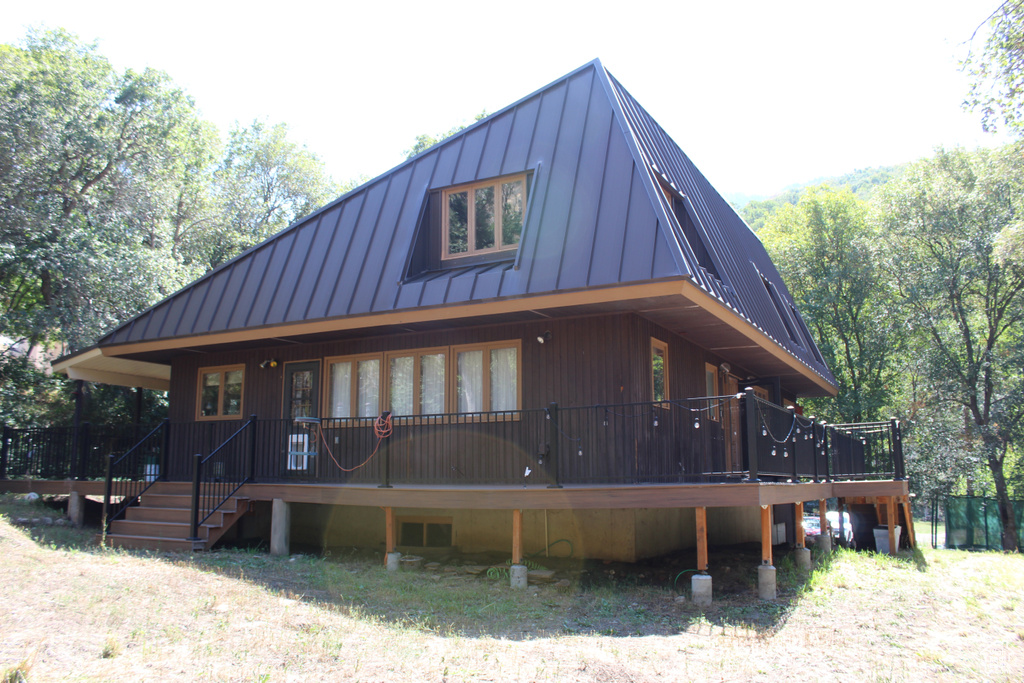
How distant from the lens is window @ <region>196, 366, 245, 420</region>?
15.2m

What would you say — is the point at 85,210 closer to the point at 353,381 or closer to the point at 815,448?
the point at 353,381

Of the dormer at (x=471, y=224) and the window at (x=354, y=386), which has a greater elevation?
the dormer at (x=471, y=224)

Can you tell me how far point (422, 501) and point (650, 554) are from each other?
3.98 m

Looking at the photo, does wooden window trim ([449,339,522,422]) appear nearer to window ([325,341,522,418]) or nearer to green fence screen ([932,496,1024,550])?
window ([325,341,522,418])

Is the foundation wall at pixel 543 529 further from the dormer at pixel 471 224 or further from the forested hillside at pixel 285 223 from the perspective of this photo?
the forested hillside at pixel 285 223

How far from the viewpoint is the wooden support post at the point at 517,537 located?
1003 centimetres

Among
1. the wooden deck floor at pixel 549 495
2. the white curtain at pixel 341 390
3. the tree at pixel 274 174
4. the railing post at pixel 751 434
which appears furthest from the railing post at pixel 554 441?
the tree at pixel 274 174

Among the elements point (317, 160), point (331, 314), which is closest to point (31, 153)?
point (331, 314)

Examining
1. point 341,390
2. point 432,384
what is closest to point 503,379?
point 432,384

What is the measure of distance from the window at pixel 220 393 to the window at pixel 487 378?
522 cm

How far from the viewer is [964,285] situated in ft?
97.1

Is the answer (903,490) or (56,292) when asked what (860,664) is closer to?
(903,490)

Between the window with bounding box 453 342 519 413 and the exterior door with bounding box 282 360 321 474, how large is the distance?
2.90 metres

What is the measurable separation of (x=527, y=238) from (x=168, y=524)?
737 centimetres
